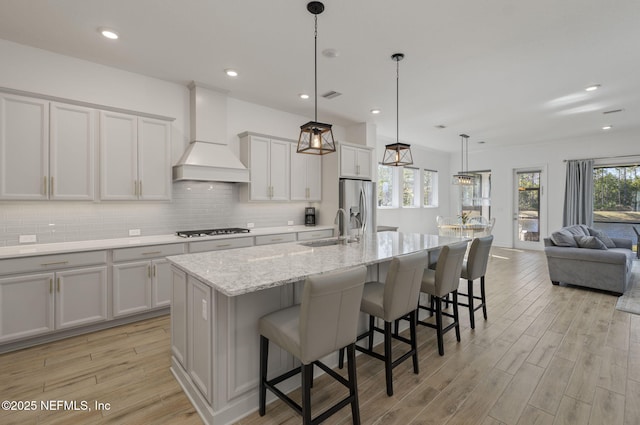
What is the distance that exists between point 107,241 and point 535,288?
6.03 metres

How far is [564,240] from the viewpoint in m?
5.00

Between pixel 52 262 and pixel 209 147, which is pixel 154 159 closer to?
pixel 209 147

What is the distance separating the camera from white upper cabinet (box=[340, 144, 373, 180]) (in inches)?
213

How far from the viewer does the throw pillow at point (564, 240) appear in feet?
16.3

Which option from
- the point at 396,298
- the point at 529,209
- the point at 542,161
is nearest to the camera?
the point at 396,298

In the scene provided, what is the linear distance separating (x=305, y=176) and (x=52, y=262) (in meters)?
3.49

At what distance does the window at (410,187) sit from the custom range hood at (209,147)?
504cm

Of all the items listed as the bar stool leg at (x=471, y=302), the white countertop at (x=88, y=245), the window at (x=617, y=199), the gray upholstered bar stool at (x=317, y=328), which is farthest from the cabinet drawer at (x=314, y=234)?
the window at (x=617, y=199)

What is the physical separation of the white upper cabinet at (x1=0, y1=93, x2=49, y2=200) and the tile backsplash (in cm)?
26

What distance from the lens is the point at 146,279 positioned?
3449 mm

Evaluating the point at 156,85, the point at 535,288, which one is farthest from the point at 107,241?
the point at 535,288

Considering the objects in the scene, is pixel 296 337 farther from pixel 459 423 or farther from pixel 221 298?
pixel 459 423

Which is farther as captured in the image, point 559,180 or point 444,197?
point 444,197

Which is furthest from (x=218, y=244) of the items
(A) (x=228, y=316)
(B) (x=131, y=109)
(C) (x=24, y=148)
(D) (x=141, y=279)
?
(A) (x=228, y=316)
